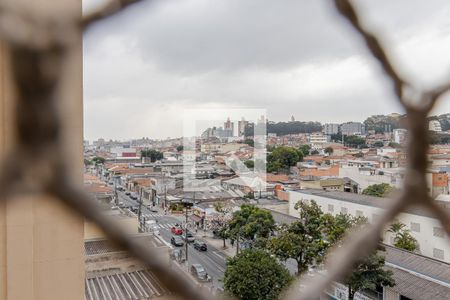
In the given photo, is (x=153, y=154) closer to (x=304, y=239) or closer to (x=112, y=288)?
(x=112, y=288)

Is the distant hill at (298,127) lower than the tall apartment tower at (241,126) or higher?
lower

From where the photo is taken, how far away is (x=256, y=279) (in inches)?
131

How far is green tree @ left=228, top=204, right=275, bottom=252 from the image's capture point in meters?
4.27

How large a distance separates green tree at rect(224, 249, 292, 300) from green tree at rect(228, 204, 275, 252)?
842 mm

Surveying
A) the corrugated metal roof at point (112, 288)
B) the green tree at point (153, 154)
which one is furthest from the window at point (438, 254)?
the corrugated metal roof at point (112, 288)

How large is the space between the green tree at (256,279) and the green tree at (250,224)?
33.2 inches

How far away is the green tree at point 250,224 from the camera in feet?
14.0

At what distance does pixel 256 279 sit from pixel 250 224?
1.03 m

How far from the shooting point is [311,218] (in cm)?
335

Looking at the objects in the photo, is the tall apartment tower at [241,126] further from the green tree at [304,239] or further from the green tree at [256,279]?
the green tree at [256,279]

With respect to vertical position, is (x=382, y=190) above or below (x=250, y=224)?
above

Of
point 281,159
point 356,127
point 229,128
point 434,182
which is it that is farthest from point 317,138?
point 281,159

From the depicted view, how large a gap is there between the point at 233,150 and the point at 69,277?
189 inches

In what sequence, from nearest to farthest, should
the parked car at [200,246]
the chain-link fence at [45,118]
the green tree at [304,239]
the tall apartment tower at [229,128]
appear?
the chain-link fence at [45,118]
the green tree at [304,239]
the tall apartment tower at [229,128]
the parked car at [200,246]
